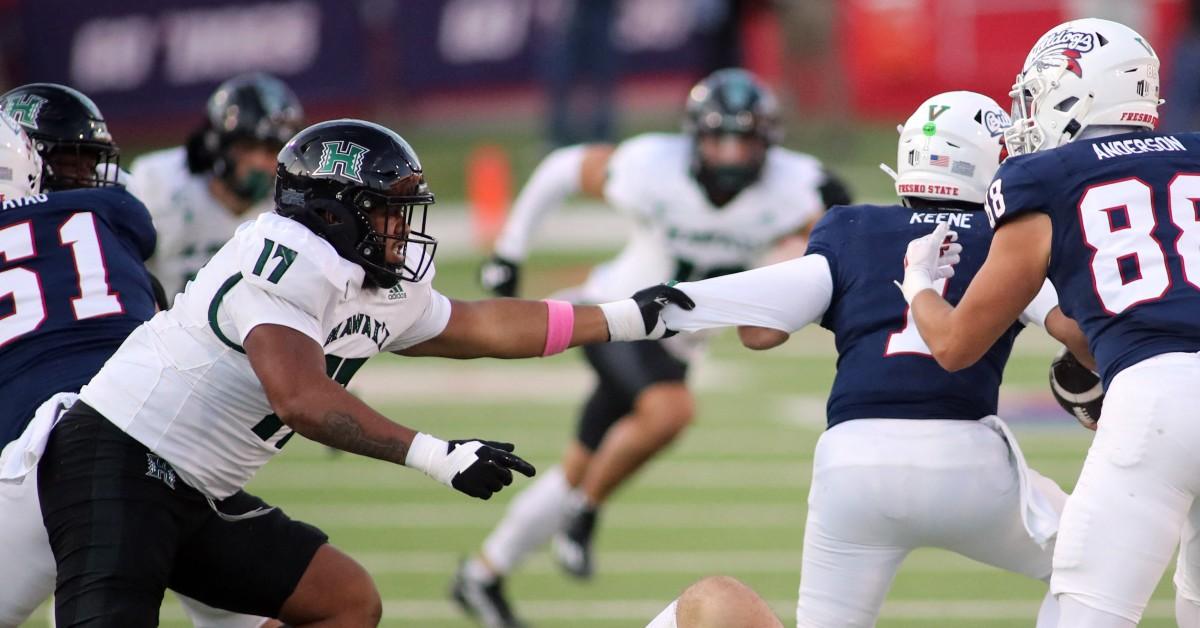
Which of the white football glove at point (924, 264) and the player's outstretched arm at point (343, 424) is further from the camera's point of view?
the white football glove at point (924, 264)

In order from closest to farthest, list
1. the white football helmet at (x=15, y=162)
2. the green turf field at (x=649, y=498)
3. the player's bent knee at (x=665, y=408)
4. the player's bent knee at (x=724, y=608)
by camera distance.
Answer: the player's bent knee at (x=724, y=608)
the white football helmet at (x=15, y=162)
the green turf field at (x=649, y=498)
the player's bent knee at (x=665, y=408)

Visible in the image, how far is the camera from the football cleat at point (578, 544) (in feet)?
20.2

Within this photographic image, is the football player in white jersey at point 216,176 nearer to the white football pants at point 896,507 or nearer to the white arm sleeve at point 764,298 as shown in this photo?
the white arm sleeve at point 764,298

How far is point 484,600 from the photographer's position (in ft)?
18.9

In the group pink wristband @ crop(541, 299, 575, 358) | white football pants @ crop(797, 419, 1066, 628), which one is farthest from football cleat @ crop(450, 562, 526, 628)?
white football pants @ crop(797, 419, 1066, 628)

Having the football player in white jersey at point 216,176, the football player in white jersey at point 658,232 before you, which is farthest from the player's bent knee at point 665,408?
the football player in white jersey at point 216,176

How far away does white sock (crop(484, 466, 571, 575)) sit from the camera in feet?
19.2

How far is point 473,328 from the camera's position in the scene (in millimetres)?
4047

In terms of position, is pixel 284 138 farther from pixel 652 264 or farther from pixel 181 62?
pixel 181 62

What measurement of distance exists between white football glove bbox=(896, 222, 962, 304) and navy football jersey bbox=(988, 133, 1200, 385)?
0.21 metres

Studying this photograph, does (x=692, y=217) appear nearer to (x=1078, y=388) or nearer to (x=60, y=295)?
(x=1078, y=388)

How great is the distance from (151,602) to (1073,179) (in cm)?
A: 212

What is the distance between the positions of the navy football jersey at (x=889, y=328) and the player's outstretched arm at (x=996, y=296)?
0.71 ft

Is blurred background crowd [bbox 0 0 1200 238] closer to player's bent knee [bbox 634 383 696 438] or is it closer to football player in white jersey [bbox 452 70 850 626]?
football player in white jersey [bbox 452 70 850 626]
